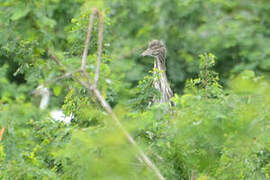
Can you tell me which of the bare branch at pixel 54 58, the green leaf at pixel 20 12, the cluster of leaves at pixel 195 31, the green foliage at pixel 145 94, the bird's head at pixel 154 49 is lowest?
the cluster of leaves at pixel 195 31

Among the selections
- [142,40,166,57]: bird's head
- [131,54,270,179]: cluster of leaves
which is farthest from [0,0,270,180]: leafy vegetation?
[142,40,166,57]: bird's head

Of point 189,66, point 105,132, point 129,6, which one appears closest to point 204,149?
point 105,132

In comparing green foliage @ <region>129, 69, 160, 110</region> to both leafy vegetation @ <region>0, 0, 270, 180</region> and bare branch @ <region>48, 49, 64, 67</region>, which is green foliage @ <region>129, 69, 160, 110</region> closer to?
leafy vegetation @ <region>0, 0, 270, 180</region>

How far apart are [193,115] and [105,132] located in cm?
57

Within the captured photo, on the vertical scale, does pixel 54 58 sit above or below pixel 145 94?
above

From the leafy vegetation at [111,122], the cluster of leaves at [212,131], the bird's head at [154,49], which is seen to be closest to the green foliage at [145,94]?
the leafy vegetation at [111,122]

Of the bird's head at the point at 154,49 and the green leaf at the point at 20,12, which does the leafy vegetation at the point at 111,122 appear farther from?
the bird's head at the point at 154,49

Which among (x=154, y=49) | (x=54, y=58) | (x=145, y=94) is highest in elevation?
(x=54, y=58)

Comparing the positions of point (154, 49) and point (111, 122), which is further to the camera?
point (154, 49)

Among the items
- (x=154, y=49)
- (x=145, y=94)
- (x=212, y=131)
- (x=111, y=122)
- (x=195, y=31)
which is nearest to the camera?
(x=111, y=122)

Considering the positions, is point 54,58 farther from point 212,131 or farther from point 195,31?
point 195,31

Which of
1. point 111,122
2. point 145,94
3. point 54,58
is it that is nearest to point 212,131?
point 111,122

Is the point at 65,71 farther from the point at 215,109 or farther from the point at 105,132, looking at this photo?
the point at 215,109

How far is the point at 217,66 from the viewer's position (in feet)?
37.7
